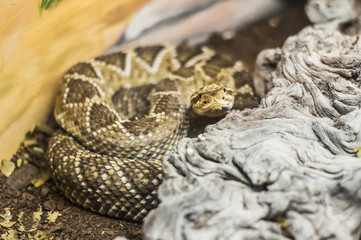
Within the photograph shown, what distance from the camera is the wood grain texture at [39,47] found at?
12.0ft

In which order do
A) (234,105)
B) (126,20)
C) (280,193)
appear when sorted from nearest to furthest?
(280,193)
(234,105)
(126,20)

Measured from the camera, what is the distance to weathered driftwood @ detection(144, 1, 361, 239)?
2.53 m

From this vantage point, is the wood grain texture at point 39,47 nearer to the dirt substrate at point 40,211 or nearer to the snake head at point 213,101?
the dirt substrate at point 40,211

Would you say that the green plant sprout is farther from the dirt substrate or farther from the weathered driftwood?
the weathered driftwood

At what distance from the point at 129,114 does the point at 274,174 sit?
240cm

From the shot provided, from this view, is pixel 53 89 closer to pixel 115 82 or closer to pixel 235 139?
pixel 115 82

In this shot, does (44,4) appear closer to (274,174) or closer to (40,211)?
(40,211)

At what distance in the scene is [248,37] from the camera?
5.99 meters

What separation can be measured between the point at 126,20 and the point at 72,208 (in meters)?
2.42

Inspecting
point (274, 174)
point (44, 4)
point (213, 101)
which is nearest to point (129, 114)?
point (213, 101)

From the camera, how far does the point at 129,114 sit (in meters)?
4.72

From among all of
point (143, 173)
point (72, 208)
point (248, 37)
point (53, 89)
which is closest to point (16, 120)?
point (53, 89)

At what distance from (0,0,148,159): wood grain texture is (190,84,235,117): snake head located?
4.74 ft

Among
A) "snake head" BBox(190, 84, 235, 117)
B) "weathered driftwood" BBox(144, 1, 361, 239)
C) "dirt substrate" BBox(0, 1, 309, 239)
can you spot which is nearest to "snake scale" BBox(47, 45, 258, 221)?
"snake head" BBox(190, 84, 235, 117)
